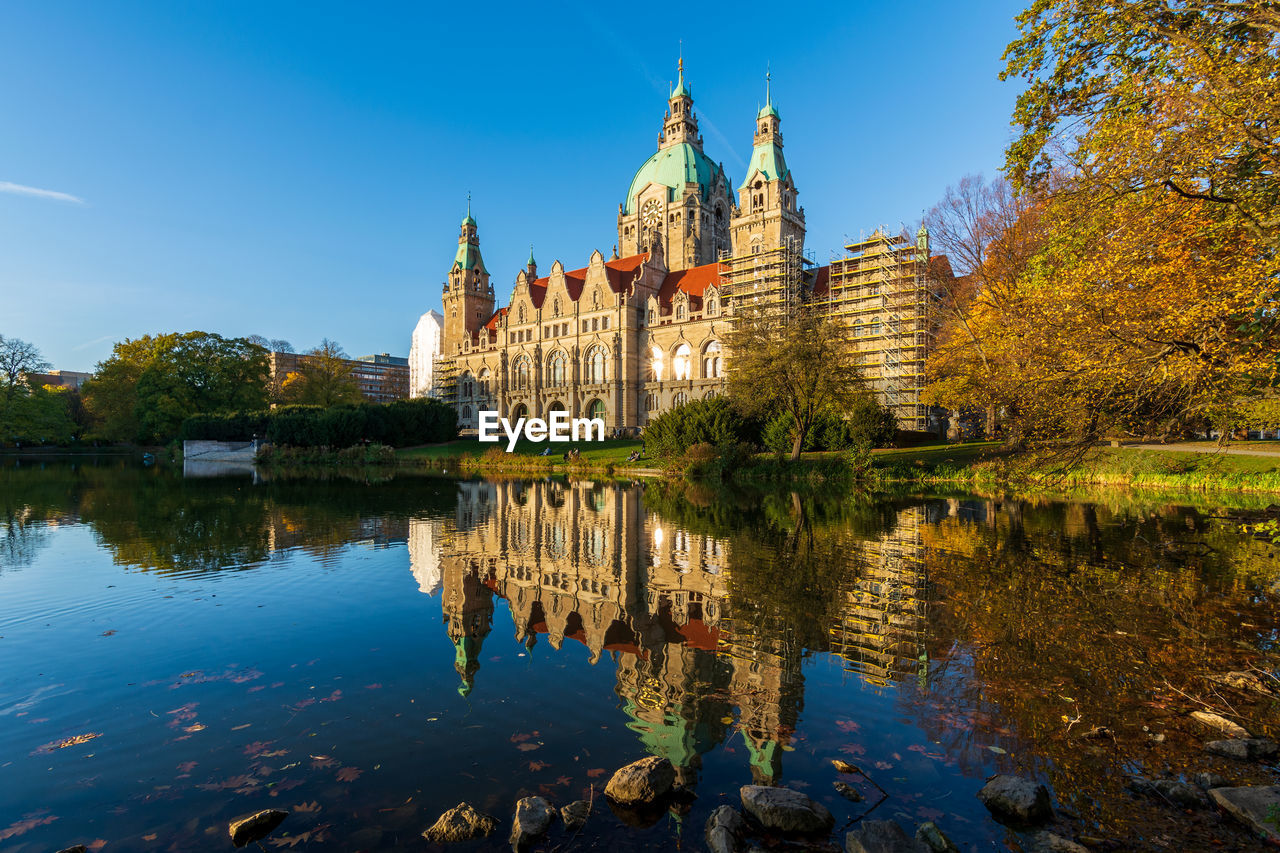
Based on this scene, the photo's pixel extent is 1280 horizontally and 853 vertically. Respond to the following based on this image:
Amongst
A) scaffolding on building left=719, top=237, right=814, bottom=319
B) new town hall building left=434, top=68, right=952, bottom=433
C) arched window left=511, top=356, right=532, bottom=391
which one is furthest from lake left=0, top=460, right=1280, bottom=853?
arched window left=511, top=356, right=532, bottom=391

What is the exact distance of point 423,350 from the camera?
13600 cm

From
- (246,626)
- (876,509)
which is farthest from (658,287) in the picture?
(246,626)

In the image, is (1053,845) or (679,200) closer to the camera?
(1053,845)

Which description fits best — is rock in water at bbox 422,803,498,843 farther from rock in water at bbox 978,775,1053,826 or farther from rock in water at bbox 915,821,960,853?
rock in water at bbox 978,775,1053,826

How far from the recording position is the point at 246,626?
774 cm

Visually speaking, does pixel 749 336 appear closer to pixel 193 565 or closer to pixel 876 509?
pixel 876 509

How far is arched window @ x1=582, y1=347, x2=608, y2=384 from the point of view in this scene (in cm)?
5862

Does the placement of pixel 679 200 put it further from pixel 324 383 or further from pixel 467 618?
pixel 467 618

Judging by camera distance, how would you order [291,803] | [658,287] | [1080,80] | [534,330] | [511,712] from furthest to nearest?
[534,330] < [658,287] < [1080,80] < [511,712] < [291,803]

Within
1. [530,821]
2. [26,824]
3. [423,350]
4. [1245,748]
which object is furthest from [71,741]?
[423,350]

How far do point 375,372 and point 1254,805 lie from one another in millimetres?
157147

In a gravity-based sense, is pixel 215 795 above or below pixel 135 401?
below

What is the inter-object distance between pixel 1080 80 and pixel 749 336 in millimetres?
23432

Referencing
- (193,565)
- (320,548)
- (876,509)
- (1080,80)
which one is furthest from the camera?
(876,509)
